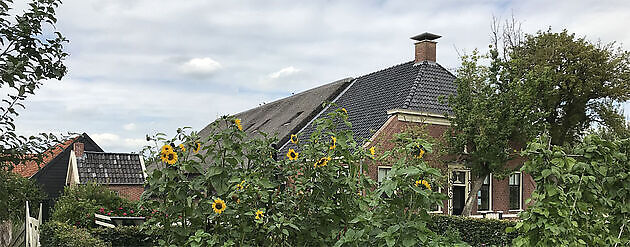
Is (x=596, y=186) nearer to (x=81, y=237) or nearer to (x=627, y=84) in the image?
(x=81, y=237)

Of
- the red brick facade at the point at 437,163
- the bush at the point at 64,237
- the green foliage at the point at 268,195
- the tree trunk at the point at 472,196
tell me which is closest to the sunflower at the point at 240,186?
the green foliage at the point at 268,195

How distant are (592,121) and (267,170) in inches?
792

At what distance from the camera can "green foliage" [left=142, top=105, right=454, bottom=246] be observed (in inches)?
131

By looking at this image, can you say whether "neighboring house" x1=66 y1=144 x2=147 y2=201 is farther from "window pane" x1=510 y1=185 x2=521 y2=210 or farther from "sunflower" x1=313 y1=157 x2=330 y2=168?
"sunflower" x1=313 y1=157 x2=330 y2=168

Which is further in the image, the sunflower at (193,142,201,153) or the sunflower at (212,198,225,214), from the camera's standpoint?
the sunflower at (193,142,201,153)

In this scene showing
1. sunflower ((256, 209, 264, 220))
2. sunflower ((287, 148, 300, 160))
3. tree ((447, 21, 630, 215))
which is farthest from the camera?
tree ((447, 21, 630, 215))

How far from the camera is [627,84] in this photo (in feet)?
65.6

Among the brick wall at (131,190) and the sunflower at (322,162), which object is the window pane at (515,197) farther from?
the sunflower at (322,162)

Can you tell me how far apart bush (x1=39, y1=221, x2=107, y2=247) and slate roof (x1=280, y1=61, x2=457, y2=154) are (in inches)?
319

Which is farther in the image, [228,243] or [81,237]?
[81,237]

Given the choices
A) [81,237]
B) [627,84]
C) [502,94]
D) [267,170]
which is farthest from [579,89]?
[267,170]

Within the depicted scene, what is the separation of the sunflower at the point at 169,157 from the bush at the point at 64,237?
4195 millimetres

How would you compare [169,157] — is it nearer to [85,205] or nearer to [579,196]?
[579,196]

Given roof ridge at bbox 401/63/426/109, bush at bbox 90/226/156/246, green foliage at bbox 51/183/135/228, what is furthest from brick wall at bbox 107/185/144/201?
bush at bbox 90/226/156/246
